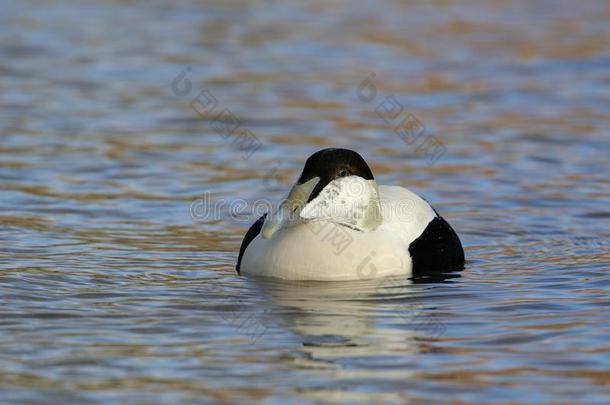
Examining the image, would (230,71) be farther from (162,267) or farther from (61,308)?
(61,308)

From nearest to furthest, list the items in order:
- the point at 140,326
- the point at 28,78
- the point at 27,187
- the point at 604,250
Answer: the point at 140,326 < the point at 604,250 < the point at 27,187 < the point at 28,78

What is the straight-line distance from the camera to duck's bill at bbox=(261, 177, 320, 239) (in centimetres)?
795

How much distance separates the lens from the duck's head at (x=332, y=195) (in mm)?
7961

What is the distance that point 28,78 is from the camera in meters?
15.9

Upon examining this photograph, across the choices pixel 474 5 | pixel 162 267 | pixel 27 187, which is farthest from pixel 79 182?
pixel 474 5

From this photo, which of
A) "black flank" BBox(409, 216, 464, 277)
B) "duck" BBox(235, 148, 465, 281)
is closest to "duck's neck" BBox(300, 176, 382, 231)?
"duck" BBox(235, 148, 465, 281)

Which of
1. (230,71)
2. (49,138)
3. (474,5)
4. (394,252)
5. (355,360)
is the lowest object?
(355,360)

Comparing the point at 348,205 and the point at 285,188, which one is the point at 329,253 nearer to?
the point at 348,205

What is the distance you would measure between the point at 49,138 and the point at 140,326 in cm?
636

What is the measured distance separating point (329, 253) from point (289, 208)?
0.35 meters

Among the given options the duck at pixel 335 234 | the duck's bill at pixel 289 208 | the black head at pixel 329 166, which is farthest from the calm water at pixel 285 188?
the black head at pixel 329 166

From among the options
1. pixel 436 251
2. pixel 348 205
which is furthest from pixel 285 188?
pixel 348 205

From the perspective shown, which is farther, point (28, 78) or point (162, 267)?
point (28, 78)

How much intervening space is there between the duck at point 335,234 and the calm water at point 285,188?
0.13 metres
